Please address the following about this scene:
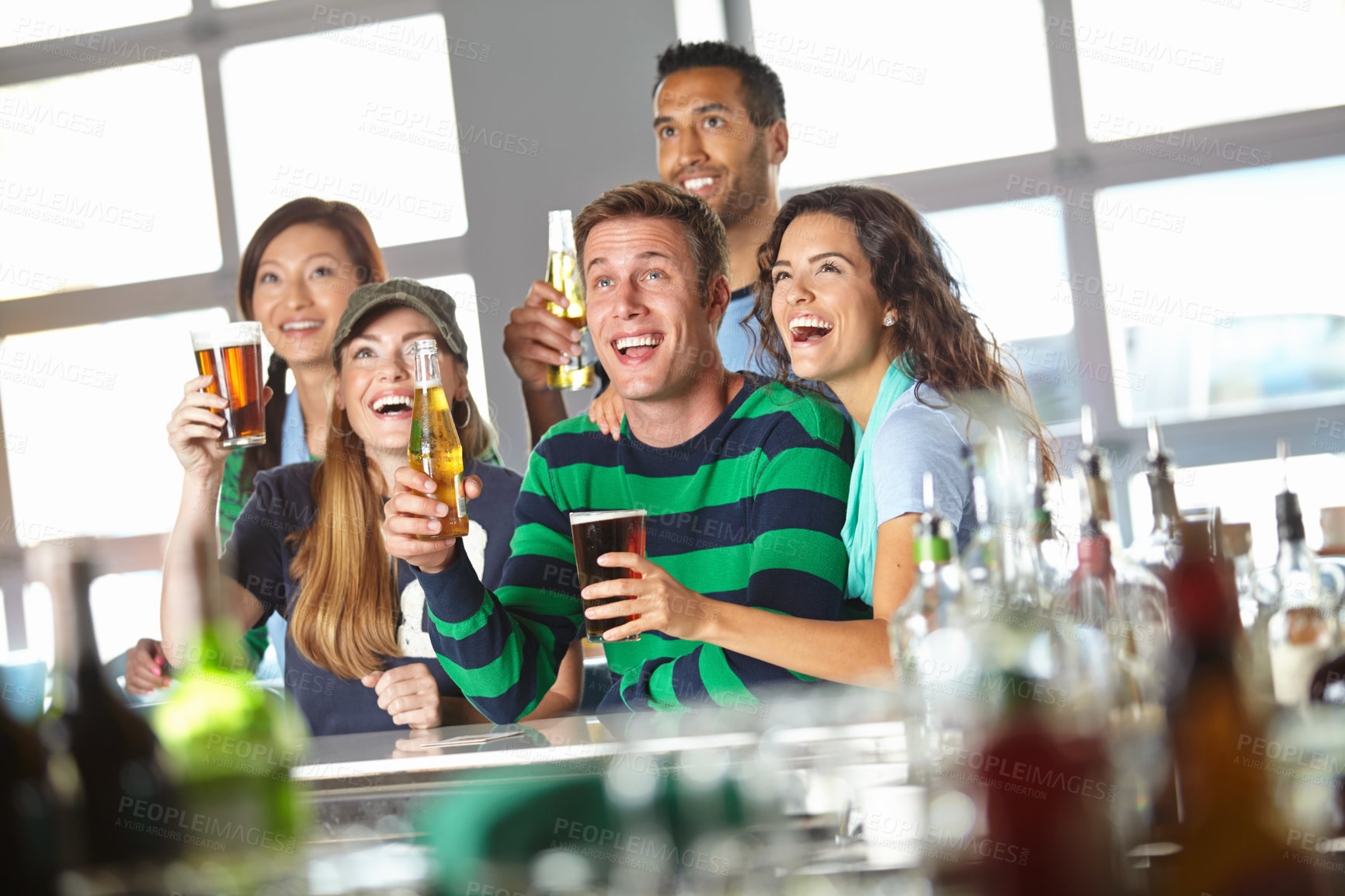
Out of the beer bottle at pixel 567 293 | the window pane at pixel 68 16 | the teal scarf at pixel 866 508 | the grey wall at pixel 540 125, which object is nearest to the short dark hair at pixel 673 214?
the teal scarf at pixel 866 508

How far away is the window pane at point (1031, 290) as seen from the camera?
4.20 m

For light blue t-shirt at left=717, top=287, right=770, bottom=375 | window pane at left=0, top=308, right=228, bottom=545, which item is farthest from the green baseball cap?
window pane at left=0, top=308, right=228, bottom=545

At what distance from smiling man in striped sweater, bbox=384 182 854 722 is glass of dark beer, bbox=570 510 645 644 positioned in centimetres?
17

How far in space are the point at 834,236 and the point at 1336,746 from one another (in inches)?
45.3

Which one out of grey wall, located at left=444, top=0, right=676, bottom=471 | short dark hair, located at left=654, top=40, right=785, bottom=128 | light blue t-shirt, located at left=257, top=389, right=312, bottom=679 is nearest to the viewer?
light blue t-shirt, located at left=257, top=389, right=312, bottom=679

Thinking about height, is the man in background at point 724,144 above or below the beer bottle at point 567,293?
above

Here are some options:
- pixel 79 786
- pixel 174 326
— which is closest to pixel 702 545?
pixel 79 786

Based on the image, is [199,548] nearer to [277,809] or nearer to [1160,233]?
[277,809]

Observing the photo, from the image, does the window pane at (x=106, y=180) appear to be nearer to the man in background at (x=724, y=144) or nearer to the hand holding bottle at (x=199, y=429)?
the man in background at (x=724, y=144)

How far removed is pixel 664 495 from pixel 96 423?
12.5ft

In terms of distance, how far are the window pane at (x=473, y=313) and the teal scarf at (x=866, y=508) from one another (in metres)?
2.83

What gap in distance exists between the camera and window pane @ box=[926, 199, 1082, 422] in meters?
4.20

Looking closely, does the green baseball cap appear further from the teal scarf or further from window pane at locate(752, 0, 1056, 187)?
window pane at locate(752, 0, 1056, 187)

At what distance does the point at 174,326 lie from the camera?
4.57m
